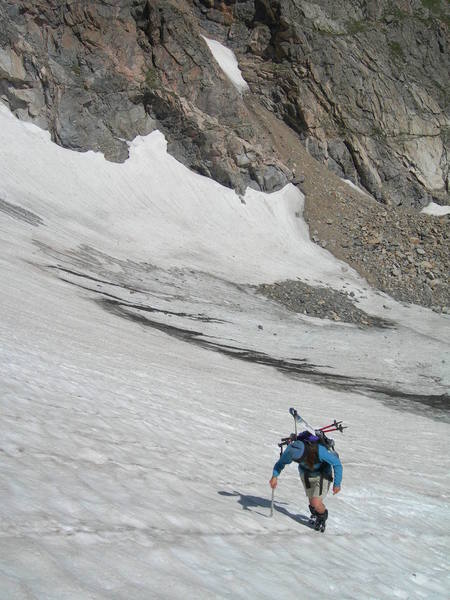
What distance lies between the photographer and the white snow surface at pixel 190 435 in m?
4.14

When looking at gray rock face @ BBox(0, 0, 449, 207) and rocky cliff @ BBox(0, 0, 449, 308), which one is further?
gray rock face @ BBox(0, 0, 449, 207)

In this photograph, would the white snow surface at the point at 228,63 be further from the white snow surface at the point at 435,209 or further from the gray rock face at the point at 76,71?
the white snow surface at the point at 435,209

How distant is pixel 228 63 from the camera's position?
205 feet

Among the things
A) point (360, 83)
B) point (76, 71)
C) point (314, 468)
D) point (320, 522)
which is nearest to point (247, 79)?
point (360, 83)

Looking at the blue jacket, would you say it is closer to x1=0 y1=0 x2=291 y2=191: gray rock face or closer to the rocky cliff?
the rocky cliff

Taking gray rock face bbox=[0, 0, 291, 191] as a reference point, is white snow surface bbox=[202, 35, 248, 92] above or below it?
above

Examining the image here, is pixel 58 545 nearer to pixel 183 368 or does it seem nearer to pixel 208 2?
pixel 183 368

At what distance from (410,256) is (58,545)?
4400 centimetres

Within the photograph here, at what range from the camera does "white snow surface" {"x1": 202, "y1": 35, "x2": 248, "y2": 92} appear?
2382 inches

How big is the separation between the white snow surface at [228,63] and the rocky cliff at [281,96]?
0.79 m

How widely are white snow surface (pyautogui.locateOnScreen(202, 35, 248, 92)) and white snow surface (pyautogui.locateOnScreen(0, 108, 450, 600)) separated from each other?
119 feet

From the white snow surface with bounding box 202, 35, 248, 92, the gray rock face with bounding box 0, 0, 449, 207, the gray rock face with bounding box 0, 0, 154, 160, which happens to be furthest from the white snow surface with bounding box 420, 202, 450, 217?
the gray rock face with bounding box 0, 0, 154, 160

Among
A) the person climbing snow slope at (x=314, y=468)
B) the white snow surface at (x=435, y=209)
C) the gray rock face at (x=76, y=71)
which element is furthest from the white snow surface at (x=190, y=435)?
the white snow surface at (x=435, y=209)

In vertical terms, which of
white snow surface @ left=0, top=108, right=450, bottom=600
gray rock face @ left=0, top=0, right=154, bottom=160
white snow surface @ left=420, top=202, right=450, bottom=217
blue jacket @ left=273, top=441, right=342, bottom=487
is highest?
white snow surface @ left=420, top=202, right=450, bottom=217
